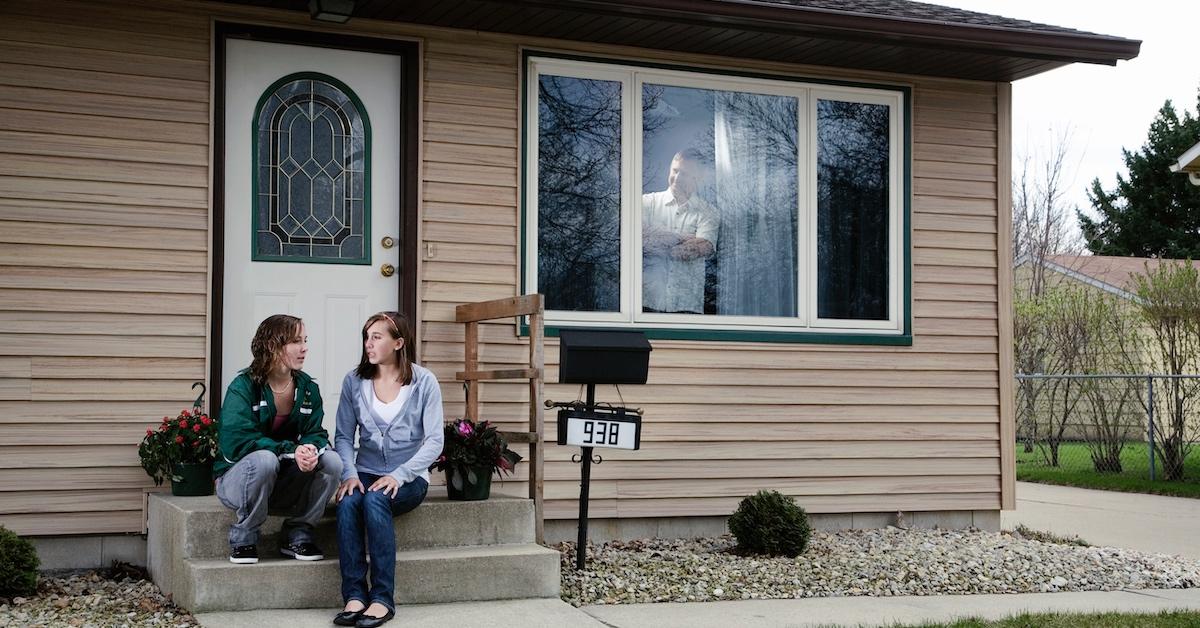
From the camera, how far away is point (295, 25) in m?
6.59

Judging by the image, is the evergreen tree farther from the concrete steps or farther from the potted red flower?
the potted red flower

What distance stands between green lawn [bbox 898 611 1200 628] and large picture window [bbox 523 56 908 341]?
103 inches

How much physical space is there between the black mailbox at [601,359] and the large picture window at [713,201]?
0.93m

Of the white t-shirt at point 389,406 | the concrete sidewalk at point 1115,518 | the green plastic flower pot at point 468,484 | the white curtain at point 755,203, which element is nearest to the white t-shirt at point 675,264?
the white curtain at point 755,203

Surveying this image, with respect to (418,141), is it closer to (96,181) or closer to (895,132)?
(96,181)

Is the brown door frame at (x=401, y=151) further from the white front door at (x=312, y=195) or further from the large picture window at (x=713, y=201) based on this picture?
the large picture window at (x=713, y=201)

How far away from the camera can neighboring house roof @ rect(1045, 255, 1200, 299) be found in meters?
24.7

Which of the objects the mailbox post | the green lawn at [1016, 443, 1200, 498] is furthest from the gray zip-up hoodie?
the green lawn at [1016, 443, 1200, 498]

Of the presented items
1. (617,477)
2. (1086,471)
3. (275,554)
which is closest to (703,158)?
(617,477)

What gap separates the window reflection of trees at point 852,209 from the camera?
25.3ft

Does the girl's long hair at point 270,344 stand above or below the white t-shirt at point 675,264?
below

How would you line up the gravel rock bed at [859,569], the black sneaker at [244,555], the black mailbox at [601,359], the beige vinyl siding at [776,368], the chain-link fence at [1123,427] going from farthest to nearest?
the chain-link fence at [1123,427], the beige vinyl siding at [776,368], the black mailbox at [601,359], the gravel rock bed at [859,569], the black sneaker at [244,555]

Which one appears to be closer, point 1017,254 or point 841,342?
point 841,342

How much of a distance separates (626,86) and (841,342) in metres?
2.00
